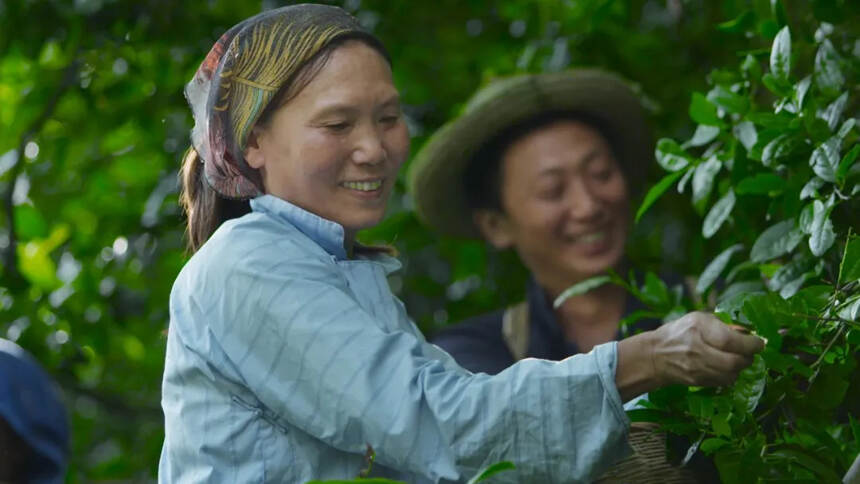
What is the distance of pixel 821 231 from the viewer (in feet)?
5.98

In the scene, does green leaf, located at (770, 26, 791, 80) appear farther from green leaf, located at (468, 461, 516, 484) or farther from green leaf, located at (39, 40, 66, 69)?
green leaf, located at (39, 40, 66, 69)

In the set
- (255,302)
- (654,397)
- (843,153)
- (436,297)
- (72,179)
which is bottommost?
(436,297)

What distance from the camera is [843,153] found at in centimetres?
202

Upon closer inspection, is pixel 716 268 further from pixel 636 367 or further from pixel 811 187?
pixel 636 367

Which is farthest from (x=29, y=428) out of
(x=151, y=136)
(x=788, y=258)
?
(x=151, y=136)

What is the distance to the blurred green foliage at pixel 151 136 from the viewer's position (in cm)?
366

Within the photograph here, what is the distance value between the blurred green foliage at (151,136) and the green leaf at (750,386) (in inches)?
67.4

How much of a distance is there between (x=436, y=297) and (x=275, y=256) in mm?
2432

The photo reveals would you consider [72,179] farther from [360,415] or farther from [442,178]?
[360,415]

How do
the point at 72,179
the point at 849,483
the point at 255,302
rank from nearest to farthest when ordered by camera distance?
the point at 849,483
the point at 255,302
the point at 72,179

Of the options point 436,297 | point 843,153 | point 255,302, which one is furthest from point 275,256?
point 436,297

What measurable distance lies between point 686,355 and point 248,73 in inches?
28.3

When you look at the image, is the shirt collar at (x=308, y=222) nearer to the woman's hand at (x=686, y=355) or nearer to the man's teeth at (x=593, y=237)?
the woman's hand at (x=686, y=355)

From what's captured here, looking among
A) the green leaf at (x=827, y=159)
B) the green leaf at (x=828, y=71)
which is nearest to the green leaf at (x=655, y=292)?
the green leaf at (x=828, y=71)
